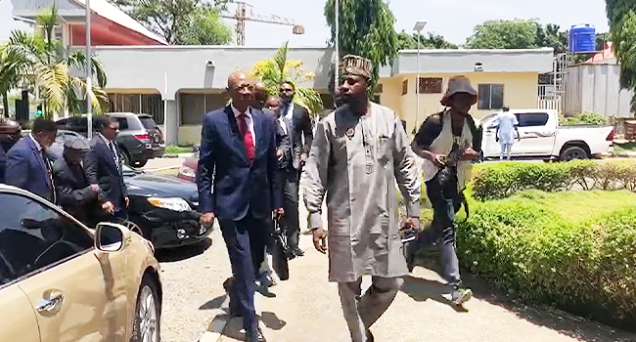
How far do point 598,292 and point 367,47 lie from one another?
26.1 meters

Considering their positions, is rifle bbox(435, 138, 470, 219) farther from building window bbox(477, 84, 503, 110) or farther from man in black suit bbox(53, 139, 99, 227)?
building window bbox(477, 84, 503, 110)

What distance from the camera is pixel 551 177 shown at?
9.95 metres

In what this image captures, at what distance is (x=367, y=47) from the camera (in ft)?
102

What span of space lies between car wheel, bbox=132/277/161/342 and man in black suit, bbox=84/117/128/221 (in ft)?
7.31

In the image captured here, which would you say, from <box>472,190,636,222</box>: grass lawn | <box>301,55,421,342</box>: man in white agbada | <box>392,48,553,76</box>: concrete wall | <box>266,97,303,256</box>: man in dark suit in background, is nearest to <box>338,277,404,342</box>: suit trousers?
<box>301,55,421,342</box>: man in white agbada

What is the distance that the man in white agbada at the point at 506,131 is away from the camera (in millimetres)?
20750

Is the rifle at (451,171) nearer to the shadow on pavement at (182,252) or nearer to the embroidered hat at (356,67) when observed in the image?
the embroidered hat at (356,67)

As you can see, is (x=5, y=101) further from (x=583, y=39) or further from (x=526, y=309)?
(x=583, y=39)

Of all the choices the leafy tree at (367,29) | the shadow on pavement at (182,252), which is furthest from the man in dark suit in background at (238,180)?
the leafy tree at (367,29)

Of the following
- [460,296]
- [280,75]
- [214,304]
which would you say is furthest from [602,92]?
[214,304]

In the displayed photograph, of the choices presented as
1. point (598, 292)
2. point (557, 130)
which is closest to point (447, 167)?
point (598, 292)

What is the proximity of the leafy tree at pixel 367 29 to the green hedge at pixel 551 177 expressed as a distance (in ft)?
69.1

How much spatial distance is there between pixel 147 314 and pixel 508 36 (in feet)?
280

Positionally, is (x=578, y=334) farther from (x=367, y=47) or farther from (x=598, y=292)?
(x=367, y=47)
